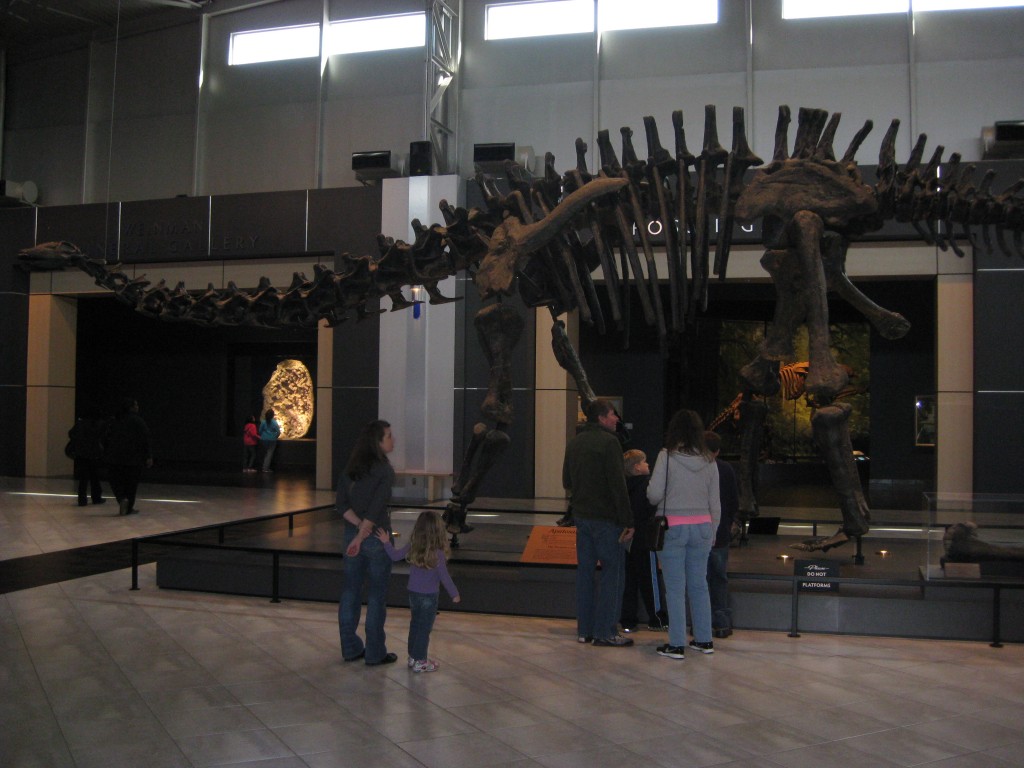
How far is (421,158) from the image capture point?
47.6 ft

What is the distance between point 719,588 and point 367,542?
2383 mm

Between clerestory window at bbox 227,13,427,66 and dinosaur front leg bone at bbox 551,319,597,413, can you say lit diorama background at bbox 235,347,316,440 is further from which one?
dinosaur front leg bone at bbox 551,319,597,413

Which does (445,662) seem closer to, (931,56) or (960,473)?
(960,473)

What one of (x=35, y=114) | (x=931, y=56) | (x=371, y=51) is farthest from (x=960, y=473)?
(x=35, y=114)

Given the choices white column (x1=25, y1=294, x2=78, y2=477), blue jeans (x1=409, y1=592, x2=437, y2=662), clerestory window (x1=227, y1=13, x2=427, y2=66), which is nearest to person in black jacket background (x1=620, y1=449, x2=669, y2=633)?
blue jeans (x1=409, y1=592, x2=437, y2=662)

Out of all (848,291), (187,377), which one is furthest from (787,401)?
(187,377)

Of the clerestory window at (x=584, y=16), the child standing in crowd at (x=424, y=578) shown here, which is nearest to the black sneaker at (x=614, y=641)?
the child standing in crowd at (x=424, y=578)

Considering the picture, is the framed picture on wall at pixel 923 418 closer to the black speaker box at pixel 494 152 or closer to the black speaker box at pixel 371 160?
the black speaker box at pixel 494 152

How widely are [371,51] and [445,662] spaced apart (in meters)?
13.0

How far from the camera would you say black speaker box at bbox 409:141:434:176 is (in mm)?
14492

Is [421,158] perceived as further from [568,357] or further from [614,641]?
[614,641]

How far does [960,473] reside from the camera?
1317cm

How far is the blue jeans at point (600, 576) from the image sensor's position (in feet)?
19.1

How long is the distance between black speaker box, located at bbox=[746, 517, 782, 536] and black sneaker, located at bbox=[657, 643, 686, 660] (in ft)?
10.5
